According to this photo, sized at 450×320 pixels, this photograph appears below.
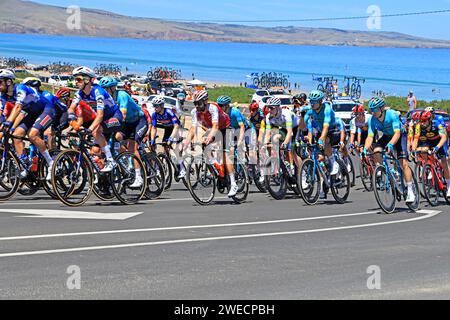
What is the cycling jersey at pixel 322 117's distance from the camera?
605 inches

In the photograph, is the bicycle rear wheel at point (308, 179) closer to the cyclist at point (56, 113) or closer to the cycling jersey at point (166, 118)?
the cycling jersey at point (166, 118)

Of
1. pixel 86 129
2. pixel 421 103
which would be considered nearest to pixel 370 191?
pixel 86 129

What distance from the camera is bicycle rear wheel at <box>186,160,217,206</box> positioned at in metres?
14.2

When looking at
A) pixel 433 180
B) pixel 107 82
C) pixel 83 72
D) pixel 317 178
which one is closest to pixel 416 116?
pixel 433 180

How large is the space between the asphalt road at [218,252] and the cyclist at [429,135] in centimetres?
187

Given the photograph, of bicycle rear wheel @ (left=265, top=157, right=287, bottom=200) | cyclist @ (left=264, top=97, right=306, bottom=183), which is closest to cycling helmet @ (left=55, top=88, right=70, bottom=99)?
cyclist @ (left=264, top=97, right=306, bottom=183)

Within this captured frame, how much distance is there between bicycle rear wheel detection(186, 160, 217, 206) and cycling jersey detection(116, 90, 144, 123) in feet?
4.48

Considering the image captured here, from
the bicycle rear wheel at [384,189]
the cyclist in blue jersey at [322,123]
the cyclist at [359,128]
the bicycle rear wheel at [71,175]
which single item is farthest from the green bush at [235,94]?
the bicycle rear wheel at [71,175]

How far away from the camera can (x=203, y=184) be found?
47.2ft

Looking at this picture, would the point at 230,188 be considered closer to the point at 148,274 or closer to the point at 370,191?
the point at 370,191

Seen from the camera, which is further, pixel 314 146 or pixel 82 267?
pixel 314 146
